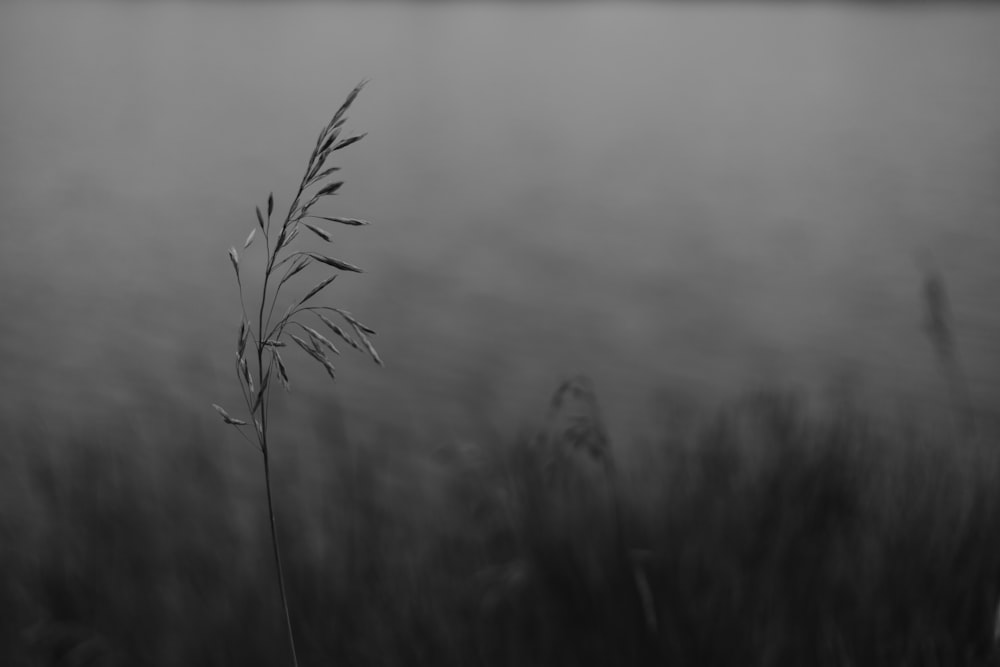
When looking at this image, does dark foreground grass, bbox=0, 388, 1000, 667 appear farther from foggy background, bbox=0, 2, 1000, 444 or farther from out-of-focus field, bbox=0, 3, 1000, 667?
foggy background, bbox=0, 2, 1000, 444

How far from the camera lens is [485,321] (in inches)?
417

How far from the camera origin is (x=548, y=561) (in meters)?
3.10

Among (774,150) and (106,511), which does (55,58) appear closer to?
(774,150)

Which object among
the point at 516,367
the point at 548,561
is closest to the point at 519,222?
the point at 516,367

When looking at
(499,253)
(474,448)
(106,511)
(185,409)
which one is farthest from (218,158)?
(474,448)

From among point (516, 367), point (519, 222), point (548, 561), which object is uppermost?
point (519, 222)

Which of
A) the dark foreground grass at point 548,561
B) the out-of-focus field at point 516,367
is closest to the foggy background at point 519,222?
the out-of-focus field at point 516,367

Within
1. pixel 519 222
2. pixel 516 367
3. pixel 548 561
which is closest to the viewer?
pixel 548 561

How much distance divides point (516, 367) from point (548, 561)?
20.6ft

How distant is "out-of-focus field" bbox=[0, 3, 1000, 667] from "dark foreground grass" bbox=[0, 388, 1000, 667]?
18mm

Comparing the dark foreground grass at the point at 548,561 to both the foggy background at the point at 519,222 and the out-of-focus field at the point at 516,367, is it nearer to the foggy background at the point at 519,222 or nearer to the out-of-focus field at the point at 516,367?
the out-of-focus field at the point at 516,367

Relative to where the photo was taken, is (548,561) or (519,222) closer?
(548,561)

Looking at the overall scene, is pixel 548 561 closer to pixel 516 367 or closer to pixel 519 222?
pixel 516 367

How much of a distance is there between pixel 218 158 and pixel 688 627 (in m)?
16.3
